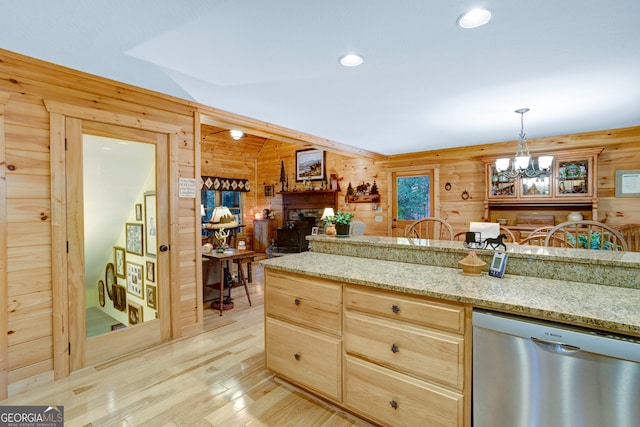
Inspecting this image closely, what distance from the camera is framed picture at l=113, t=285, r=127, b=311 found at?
269 centimetres

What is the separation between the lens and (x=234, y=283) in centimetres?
461

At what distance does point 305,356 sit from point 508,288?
50.7 inches

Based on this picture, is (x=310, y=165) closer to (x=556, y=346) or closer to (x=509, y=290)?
(x=509, y=290)

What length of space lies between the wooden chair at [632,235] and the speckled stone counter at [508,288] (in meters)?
3.33

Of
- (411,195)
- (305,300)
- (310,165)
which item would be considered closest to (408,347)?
(305,300)

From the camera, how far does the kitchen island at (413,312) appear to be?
142 cm

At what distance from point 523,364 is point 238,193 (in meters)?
7.87

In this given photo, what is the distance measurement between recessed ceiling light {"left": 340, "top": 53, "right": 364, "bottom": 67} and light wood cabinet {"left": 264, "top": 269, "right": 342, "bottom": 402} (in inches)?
60.1

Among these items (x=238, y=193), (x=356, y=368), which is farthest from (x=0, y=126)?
(x=238, y=193)

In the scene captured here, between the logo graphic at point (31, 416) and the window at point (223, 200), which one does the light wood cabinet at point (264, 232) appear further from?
the logo graphic at point (31, 416)

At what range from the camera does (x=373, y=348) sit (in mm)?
1722

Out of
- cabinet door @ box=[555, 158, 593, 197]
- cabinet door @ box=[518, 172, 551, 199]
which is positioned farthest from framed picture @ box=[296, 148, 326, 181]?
cabinet door @ box=[555, 158, 593, 197]

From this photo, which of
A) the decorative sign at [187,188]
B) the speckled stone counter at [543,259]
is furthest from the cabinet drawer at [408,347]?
the decorative sign at [187,188]

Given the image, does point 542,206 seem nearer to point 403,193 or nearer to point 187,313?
point 403,193
